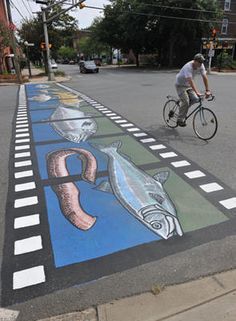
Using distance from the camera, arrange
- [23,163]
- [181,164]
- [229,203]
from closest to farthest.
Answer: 1. [229,203]
2. [181,164]
3. [23,163]

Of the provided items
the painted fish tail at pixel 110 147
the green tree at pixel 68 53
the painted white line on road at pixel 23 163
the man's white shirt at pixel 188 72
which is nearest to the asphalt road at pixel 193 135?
the painted fish tail at pixel 110 147

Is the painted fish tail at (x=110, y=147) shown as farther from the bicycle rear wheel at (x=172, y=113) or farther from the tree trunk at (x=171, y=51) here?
the tree trunk at (x=171, y=51)

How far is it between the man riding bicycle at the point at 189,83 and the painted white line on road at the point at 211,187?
2653 mm

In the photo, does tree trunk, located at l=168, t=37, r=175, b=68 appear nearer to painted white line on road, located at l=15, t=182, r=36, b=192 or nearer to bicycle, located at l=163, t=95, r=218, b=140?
bicycle, located at l=163, t=95, r=218, b=140

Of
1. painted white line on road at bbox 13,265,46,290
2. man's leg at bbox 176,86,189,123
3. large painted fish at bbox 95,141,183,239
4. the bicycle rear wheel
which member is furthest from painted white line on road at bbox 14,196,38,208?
the bicycle rear wheel

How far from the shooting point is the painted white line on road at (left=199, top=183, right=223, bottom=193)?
459cm

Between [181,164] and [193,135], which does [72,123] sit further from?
[181,164]

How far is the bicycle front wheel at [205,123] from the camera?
23.3 ft

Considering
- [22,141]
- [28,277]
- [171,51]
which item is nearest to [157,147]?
[22,141]

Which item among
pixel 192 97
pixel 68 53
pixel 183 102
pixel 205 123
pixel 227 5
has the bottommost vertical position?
pixel 205 123

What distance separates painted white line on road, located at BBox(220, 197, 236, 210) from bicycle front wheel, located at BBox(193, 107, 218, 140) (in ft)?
10.1

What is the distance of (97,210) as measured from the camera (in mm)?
4090

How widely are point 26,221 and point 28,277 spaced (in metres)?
1.07

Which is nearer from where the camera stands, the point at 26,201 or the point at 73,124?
the point at 26,201
